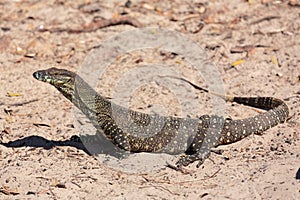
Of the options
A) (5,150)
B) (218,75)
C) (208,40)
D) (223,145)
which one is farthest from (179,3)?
(5,150)

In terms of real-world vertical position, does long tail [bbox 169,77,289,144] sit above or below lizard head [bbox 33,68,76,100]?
below

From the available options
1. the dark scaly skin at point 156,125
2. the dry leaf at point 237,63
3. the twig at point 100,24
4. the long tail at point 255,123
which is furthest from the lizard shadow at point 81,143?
the twig at point 100,24

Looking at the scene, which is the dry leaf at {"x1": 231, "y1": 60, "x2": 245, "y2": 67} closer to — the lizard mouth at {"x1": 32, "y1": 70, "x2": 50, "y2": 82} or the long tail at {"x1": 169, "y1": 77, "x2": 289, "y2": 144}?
the long tail at {"x1": 169, "y1": 77, "x2": 289, "y2": 144}

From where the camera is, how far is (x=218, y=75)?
10719 millimetres

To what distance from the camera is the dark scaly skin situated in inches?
330

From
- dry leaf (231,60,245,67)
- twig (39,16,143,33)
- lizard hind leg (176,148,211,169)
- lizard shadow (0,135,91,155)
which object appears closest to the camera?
lizard hind leg (176,148,211,169)

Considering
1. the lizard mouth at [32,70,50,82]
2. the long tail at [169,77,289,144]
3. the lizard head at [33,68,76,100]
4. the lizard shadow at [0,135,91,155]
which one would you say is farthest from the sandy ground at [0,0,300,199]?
the lizard mouth at [32,70,50,82]

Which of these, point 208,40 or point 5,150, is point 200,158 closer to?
point 5,150

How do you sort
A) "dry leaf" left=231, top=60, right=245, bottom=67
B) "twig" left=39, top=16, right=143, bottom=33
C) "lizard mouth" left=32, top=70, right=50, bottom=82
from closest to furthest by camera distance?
"lizard mouth" left=32, top=70, right=50, bottom=82
"dry leaf" left=231, top=60, right=245, bottom=67
"twig" left=39, top=16, right=143, bottom=33

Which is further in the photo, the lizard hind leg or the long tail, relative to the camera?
the long tail

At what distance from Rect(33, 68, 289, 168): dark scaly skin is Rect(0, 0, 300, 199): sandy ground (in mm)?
186

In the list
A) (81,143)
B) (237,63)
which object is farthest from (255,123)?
(81,143)

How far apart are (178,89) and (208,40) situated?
6.49 feet

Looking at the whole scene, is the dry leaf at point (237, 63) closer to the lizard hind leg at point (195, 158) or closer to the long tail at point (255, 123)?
the long tail at point (255, 123)
